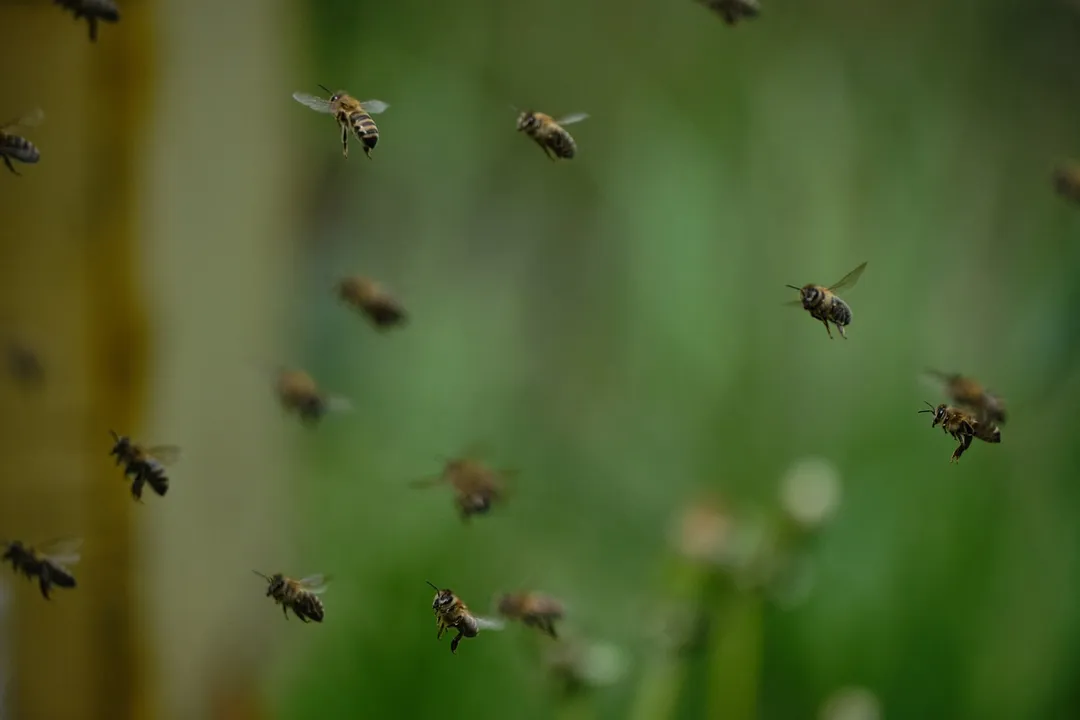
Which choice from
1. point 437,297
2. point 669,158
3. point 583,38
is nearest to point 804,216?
point 669,158

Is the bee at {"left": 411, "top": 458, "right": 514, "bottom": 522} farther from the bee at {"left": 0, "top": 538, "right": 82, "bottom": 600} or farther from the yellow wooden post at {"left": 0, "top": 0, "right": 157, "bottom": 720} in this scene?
the yellow wooden post at {"left": 0, "top": 0, "right": 157, "bottom": 720}

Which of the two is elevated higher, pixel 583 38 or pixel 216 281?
pixel 583 38

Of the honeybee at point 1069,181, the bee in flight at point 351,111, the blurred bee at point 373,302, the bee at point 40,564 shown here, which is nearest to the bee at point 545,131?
the bee in flight at point 351,111

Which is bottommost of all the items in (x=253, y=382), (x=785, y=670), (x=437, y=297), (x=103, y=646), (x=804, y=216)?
(x=103, y=646)

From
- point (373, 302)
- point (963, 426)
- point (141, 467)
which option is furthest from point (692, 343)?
point (141, 467)

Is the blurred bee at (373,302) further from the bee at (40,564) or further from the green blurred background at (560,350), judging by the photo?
the green blurred background at (560,350)

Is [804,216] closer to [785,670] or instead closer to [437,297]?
[437,297]
